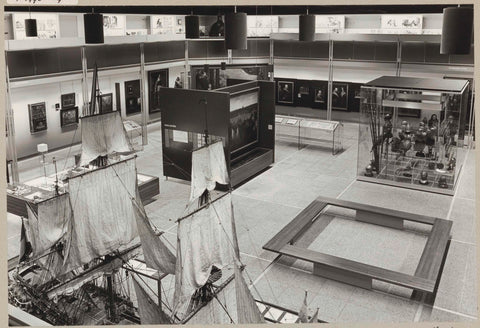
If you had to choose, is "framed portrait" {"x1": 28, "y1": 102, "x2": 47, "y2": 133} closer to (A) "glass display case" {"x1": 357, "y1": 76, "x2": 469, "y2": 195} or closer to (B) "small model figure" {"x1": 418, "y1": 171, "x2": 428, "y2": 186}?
(A) "glass display case" {"x1": 357, "y1": 76, "x2": 469, "y2": 195}

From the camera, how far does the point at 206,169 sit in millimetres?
10852

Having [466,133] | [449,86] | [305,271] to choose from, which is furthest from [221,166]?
[466,133]

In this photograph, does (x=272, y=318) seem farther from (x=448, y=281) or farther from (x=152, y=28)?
(x=152, y=28)

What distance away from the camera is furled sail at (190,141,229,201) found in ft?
34.3

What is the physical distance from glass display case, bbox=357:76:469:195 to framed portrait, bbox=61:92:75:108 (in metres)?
10.4

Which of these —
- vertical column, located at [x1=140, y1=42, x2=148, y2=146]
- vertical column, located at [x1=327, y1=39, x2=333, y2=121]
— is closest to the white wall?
vertical column, located at [x1=140, y1=42, x2=148, y2=146]

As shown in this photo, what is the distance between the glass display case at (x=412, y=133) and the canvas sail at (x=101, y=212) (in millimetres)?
8635

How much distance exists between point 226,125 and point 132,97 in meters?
7.23

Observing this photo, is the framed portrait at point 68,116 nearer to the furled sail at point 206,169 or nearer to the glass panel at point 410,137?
the furled sail at point 206,169

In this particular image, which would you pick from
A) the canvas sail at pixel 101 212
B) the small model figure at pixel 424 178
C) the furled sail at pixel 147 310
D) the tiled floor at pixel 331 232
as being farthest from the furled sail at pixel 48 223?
the small model figure at pixel 424 178

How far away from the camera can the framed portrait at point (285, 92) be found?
2480cm

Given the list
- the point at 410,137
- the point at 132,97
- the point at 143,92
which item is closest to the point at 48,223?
the point at 410,137

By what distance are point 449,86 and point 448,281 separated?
7594mm

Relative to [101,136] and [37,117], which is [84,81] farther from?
[101,136]
